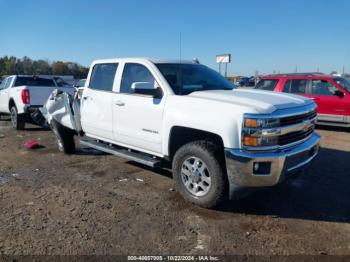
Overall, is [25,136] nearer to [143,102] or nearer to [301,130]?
[143,102]

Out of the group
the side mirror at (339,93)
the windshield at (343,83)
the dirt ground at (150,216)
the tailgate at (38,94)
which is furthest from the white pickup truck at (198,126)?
the windshield at (343,83)

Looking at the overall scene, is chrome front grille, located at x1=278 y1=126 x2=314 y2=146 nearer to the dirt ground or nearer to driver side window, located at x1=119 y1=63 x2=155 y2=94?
the dirt ground

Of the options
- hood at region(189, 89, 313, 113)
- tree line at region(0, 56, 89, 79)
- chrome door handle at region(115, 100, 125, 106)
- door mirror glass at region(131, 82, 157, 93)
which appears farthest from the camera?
tree line at region(0, 56, 89, 79)

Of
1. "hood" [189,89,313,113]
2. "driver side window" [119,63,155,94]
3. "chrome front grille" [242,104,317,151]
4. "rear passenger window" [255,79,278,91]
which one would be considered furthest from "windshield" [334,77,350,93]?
"driver side window" [119,63,155,94]

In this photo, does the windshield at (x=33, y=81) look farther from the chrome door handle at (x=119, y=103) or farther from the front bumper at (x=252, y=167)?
the front bumper at (x=252, y=167)

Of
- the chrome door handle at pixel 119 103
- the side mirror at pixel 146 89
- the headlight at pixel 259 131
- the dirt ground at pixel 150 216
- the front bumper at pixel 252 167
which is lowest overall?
the dirt ground at pixel 150 216

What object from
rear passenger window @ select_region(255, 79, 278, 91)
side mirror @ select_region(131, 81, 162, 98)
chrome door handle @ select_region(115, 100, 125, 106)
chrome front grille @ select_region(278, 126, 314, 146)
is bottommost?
chrome front grille @ select_region(278, 126, 314, 146)

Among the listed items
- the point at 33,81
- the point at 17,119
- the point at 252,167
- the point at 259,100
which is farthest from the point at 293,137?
the point at 33,81

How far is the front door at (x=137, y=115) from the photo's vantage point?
16.3 ft

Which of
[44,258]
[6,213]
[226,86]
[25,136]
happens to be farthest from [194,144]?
[25,136]

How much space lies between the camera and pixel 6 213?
4.41m

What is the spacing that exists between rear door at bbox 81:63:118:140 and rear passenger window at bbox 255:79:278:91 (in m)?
6.99

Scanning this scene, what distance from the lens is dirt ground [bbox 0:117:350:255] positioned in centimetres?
358

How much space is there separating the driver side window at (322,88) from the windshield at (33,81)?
8515 mm
